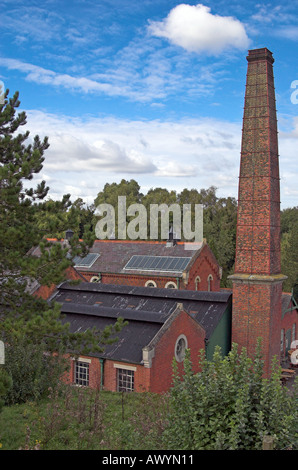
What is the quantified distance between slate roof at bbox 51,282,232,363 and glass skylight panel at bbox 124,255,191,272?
839cm

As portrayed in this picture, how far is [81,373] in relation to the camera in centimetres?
1978

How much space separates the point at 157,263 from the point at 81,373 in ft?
53.8

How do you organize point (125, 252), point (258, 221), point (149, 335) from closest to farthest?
point (149, 335), point (258, 221), point (125, 252)

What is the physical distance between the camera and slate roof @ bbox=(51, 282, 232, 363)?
19.1 m

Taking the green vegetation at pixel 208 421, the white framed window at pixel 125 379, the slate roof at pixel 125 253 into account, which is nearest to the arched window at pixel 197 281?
the slate roof at pixel 125 253

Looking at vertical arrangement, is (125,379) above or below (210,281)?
below

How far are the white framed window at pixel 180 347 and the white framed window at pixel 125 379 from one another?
2.43m

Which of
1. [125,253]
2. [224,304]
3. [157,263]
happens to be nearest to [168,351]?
[224,304]

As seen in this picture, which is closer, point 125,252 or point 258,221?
point 258,221

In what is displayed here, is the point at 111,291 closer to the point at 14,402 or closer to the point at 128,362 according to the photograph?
A: the point at 128,362

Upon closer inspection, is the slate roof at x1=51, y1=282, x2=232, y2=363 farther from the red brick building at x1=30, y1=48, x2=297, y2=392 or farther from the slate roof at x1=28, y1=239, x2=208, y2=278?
the slate roof at x1=28, y1=239, x2=208, y2=278

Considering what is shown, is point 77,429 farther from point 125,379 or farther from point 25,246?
point 125,379
